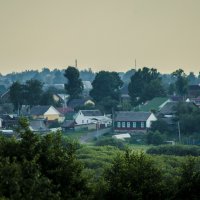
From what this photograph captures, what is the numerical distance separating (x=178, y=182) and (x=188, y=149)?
102ft

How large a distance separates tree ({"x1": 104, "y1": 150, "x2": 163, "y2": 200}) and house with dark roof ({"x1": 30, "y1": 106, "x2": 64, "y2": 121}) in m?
60.4

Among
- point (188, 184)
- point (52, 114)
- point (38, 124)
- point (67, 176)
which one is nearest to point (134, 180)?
point (188, 184)

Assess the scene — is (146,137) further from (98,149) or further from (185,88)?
(185,88)

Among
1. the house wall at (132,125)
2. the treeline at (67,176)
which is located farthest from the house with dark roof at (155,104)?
the treeline at (67,176)

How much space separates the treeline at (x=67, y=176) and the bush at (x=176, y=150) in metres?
29.4

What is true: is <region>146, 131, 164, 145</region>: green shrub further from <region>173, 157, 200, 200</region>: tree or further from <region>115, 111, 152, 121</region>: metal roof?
<region>173, 157, 200, 200</region>: tree

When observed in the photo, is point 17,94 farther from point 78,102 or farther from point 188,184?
point 188,184

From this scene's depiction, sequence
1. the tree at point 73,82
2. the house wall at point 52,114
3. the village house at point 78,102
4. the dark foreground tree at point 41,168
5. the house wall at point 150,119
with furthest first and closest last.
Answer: the tree at point 73,82 < the village house at point 78,102 < the house wall at point 52,114 < the house wall at point 150,119 < the dark foreground tree at point 41,168

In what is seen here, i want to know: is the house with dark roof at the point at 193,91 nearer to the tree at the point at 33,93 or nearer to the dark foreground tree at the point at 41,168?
the tree at the point at 33,93

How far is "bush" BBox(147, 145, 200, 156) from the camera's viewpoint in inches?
2261

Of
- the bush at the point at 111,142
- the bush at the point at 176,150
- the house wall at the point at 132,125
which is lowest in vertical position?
the bush at the point at 176,150

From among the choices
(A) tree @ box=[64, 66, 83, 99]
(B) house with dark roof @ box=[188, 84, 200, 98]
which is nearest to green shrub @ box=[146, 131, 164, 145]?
(A) tree @ box=[64, 66, 83, 99]

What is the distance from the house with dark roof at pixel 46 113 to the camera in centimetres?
8788

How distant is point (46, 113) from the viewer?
290 ft
